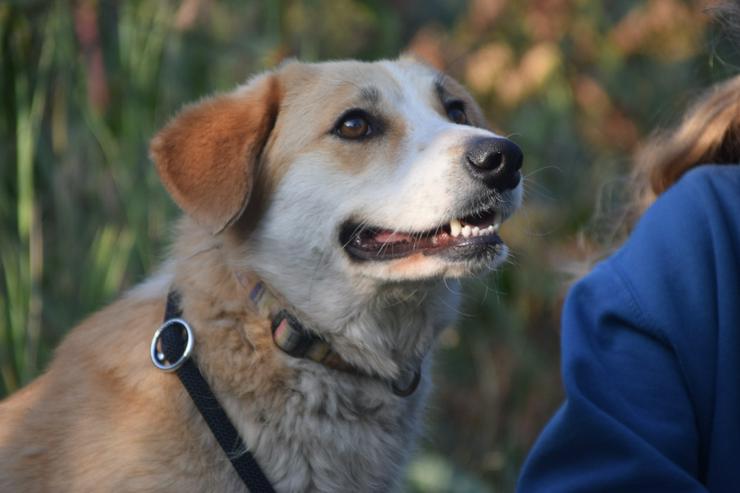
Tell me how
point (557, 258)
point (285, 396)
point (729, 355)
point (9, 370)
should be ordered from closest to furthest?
point (729, 355)
point (285, 396)
point (9, 370)
point (557, 258)

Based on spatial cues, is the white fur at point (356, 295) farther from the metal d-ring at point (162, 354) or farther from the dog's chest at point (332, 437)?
the metal d-ring at point (162, 354)

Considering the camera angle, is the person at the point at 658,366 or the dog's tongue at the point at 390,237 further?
the dog's tongue at the point at 390,237

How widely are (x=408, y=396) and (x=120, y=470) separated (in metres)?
0.73

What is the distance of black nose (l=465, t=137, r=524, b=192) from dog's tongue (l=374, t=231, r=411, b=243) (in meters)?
0.22

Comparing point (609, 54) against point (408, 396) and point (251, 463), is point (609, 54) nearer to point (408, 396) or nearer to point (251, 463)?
point (408, 396)

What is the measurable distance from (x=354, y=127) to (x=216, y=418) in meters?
0.78

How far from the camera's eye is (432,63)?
4004 millimetres

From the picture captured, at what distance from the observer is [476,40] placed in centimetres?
531

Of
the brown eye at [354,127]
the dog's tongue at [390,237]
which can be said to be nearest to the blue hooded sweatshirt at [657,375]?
the dog's tongue at [390,237]

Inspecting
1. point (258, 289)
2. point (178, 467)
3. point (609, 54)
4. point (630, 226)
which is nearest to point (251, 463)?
point (178, 467)

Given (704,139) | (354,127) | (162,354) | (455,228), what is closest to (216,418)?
(162,354)

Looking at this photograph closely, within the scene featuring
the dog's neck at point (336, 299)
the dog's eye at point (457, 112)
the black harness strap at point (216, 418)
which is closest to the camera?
the black harness strap at point (216, 418)

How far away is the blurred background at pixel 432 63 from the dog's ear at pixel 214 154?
71 cm

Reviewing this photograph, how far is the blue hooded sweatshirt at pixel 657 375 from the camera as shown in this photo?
204cm
